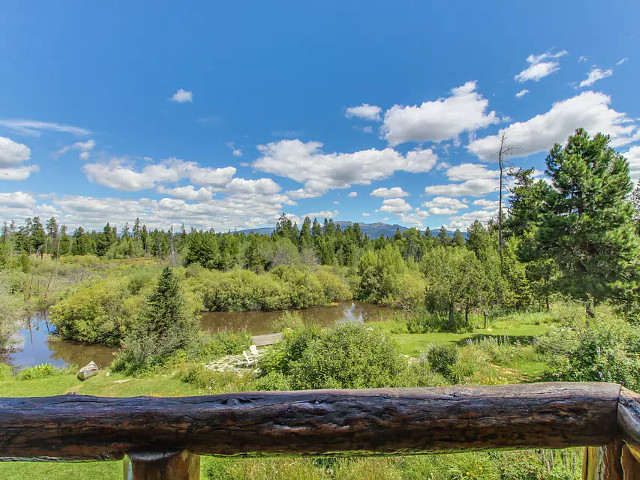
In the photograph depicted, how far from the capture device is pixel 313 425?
1.11m

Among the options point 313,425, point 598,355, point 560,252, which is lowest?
point 598,355

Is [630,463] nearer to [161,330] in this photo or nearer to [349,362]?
[349,362]

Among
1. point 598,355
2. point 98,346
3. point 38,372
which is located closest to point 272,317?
point 98,346

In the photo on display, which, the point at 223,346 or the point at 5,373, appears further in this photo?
the point at 223,346

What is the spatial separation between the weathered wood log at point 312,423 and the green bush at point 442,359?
8.85m

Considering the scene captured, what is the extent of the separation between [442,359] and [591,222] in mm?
8344

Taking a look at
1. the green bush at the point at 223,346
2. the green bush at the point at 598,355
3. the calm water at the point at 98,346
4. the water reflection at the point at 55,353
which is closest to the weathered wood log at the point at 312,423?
the green bush at the point at 598,355

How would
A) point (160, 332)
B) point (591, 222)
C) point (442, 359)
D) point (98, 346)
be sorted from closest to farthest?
point (442, 359), point (591, 222), point (160, 332), point (98, 346)

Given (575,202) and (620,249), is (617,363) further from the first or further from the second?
(575,202)

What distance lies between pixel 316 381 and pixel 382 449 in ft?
17.7

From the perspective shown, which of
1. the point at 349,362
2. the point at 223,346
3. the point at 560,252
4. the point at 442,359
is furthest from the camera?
the point at 223,346

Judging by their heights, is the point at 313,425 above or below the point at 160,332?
above

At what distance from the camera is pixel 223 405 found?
112 centimetres

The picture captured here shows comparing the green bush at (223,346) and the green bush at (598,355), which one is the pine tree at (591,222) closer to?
the green bush at (598,355)
